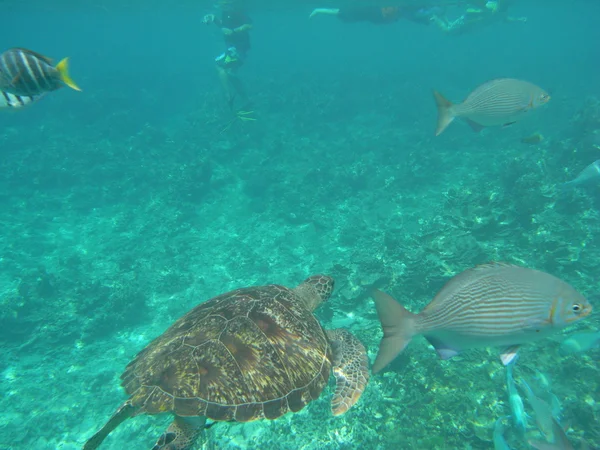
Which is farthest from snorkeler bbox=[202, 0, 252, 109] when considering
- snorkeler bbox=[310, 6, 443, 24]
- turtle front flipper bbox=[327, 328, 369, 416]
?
turtle front flipper bbox=[327, 328, 369, 416]

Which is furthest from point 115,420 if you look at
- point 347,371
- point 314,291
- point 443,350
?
point 443,350

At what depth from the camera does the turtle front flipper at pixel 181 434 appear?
342cm

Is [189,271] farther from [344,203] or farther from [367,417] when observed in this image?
[367,417]

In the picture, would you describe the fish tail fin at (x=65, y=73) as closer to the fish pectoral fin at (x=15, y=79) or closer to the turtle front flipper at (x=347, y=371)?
the fish pectoral fin at (x=15, y=79)

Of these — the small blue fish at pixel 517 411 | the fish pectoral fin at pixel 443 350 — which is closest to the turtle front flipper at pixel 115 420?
the fish pectoral fin at pixel 443 350

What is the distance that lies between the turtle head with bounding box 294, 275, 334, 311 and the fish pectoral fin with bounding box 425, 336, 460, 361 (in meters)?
2.08

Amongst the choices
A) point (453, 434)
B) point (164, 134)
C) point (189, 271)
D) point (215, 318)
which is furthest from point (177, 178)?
point (453, 434)

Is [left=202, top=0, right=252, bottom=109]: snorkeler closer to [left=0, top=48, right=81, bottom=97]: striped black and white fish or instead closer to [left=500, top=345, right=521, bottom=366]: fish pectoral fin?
[left=0, top=48, right=81, bottom=97]: striped black and white fish

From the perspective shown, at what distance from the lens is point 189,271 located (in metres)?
10.8

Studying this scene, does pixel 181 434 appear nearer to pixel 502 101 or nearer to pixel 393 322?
pixel 393 322

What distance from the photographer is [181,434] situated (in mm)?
3496

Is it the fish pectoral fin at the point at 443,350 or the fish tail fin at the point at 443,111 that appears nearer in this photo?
the fish pectoral fin at the point at 443,350

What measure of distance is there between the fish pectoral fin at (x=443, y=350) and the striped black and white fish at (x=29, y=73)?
15.4ft

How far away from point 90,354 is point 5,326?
2.97 m
